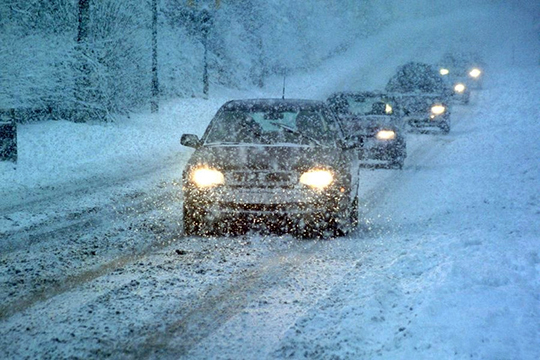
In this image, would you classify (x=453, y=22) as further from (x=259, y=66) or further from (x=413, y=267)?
(x=413, y=267)

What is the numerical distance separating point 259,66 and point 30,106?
87.9ft

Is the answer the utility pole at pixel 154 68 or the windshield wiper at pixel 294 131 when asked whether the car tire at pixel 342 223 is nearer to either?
the windshield wiper at pixel 294 131

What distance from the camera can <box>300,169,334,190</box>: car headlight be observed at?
22.7ft

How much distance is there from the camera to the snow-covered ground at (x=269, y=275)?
3.99m

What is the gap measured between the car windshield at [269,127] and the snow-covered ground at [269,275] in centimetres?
129

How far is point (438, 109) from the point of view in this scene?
2027 cm

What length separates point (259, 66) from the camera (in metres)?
42.2

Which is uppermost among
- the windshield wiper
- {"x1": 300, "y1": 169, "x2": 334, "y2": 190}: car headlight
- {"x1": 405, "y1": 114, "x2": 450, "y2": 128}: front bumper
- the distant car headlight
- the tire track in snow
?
the distant car headlight

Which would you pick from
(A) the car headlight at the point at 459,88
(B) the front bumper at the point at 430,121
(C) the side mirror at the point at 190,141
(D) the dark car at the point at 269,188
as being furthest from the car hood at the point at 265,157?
(A) the car headlight at the point at 459,88

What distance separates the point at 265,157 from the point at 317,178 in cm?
64

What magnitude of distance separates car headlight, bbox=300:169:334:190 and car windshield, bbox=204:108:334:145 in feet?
2.72

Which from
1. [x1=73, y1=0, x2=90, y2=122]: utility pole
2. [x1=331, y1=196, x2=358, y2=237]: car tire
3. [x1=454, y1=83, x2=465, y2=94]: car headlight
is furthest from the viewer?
[x1=454, y1=83, x2=465, y2=94]: car headlight

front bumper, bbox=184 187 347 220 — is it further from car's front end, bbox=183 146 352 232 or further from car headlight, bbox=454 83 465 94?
car headlight, bbox=454 83 465 94

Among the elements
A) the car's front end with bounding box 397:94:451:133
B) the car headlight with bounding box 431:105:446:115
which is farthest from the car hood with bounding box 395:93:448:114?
the car headlight with bounding box 431:105:446:115
